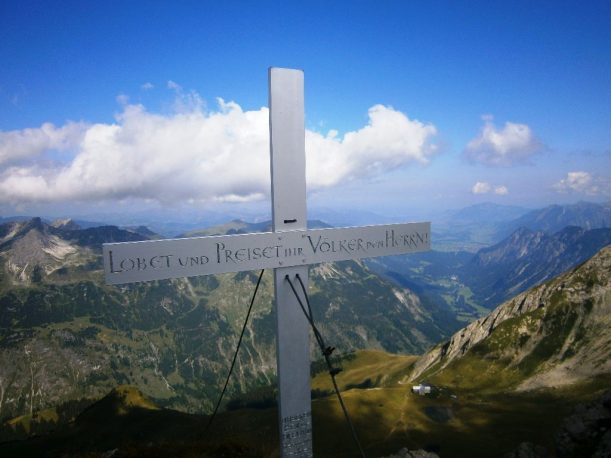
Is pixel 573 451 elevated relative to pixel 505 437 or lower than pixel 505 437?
elevated

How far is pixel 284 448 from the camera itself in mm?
8211

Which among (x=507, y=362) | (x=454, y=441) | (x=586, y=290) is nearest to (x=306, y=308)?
(x=454, y=441)

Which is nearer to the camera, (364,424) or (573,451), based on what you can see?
(573,451)

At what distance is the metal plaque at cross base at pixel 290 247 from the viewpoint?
7141mm

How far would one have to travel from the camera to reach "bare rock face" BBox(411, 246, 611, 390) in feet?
278

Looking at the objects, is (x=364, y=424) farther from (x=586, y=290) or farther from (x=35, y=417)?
(x=35, y=417)

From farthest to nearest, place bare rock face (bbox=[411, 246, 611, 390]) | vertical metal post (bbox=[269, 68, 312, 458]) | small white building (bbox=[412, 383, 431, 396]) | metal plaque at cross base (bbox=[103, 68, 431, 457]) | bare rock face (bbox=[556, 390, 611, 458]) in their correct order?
1. bare rock face (bbox=[411, 246, 611, 390])
2. small white building (bbox=[412, 383, 431, 396])
3. bare rock face (bbox=[556, 390, 611, 458])
4. vertical metal post (bbox=[269, 68, 312, 458])
5. metal plaque at cross base (bbox=[103, 68, 431, 457])

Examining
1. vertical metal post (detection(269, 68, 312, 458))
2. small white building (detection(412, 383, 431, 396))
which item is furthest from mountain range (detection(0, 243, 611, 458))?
vertical metal post (detection(269, 68, 312, 458))

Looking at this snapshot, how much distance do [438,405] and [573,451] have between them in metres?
60.1

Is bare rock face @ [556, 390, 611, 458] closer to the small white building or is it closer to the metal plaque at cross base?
the metal plaque at cross base

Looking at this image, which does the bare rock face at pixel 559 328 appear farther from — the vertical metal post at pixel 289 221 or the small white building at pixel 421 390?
the vertical metal post at pixel 289 221

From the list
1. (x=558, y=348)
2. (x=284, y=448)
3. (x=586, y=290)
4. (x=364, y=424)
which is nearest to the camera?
→ (x=284, y=448)

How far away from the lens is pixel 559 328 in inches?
4016

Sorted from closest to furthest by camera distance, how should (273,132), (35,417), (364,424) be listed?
(273,132), (364,424), (35,417)
